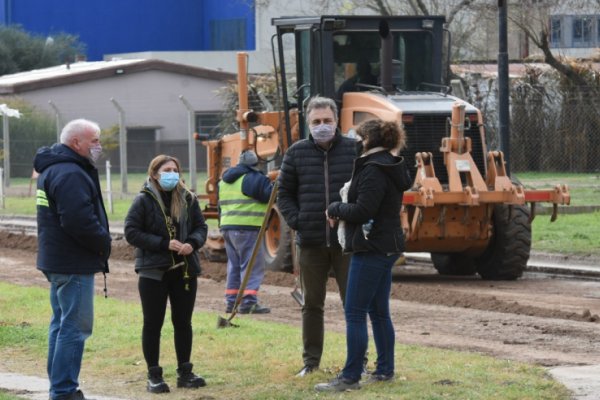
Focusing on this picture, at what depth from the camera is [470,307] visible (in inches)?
583

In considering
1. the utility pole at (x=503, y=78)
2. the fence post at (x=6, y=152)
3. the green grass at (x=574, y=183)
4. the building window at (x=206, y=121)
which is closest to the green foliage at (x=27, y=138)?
the fence post at (x=6, y=152)

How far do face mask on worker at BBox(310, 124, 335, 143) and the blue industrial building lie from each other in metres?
60.3

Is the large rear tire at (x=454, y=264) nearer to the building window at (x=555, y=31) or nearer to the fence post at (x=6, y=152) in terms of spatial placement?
the building window at (x=555, y=31)

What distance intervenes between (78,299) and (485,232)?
30.8 feet

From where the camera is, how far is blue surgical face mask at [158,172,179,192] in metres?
9.77

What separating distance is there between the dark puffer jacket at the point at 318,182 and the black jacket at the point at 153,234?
2.49ft

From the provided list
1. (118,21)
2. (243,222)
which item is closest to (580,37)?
(118,21)

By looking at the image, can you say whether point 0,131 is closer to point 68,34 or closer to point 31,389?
point 68,34

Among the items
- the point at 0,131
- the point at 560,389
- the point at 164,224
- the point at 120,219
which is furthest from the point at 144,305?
the point at 0,131

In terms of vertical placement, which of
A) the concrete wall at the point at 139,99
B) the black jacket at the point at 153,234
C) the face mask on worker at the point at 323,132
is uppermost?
the concrete wall at the point at 139,99

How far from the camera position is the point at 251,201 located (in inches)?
A: 591

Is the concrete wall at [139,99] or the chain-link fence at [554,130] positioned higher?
the concrete wall at [139,99]

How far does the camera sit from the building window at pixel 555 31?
3829 centimetres

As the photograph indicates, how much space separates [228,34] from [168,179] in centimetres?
6066
